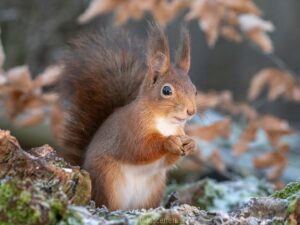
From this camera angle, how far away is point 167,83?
5.43 ft

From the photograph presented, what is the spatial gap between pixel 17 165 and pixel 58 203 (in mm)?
166

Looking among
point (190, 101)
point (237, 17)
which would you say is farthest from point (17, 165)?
point (237, 17)

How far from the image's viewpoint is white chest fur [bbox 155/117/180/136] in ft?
5.37

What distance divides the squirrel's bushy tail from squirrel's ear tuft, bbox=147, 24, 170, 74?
0.77ft

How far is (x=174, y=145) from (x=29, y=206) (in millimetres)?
676

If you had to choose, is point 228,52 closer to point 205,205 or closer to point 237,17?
point 237,17

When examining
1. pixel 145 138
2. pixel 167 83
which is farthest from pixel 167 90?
pixel 145 138

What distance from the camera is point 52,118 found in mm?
2754

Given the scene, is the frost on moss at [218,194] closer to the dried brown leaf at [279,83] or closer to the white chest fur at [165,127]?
the white chest fur at [165,127]

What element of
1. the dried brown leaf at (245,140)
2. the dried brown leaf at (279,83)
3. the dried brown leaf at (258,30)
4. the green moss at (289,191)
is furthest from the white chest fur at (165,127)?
the dried brown leaf at (279,83)

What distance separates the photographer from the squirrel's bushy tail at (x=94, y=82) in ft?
6.12

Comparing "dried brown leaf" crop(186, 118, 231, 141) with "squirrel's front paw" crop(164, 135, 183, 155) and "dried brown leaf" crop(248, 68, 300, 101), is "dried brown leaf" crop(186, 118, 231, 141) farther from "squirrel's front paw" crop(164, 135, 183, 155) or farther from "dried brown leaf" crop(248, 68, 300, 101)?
"squirrel's front paw" crop(164, 135, 183, 155)

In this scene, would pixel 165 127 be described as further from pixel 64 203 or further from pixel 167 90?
pixel 64 203

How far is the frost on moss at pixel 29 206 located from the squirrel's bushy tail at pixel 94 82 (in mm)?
818
